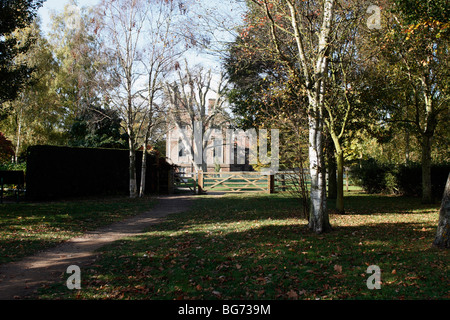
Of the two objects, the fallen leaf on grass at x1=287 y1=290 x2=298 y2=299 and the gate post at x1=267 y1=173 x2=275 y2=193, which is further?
the gate post at x1=267 y1=173 x2=275 y2=193

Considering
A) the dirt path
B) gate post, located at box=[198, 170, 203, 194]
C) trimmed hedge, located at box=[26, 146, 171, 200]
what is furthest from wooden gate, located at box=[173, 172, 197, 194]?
the dirt path

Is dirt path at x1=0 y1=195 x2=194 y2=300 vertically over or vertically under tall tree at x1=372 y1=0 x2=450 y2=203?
under

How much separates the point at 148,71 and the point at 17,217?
9501 mm

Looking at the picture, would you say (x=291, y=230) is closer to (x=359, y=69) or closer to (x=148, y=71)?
(x=359, y=69)

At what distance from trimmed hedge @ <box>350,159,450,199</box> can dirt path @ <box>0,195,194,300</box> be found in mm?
15501

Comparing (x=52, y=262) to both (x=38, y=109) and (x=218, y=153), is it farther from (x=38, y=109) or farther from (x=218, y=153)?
(x=218, y=153)

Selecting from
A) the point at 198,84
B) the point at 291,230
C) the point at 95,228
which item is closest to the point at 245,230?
the point at 291,230

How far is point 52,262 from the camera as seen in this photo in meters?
6.15

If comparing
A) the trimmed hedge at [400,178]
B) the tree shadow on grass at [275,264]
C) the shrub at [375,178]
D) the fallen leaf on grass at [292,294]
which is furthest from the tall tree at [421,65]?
the fallen leaf on grass at [292,294]

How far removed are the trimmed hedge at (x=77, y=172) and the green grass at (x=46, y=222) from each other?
7.92ft

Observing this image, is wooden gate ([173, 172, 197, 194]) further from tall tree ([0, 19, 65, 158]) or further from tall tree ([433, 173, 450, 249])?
tall tree ([433, 173, 450, 249])

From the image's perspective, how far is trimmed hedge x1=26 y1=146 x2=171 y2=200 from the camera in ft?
47.6

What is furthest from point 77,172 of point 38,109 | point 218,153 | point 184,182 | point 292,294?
point 218,153

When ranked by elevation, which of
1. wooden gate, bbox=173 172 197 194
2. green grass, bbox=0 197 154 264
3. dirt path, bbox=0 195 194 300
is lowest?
dirt path, bbox=0 195 194 300
